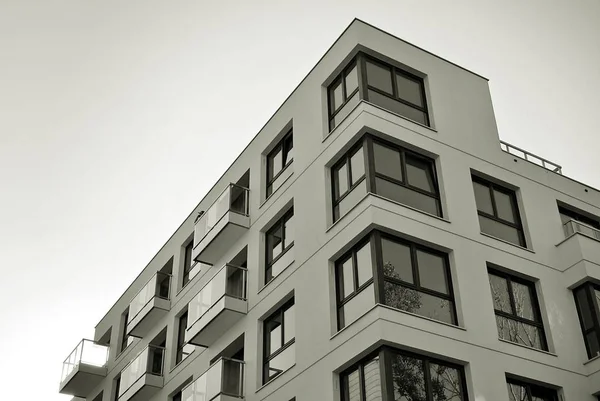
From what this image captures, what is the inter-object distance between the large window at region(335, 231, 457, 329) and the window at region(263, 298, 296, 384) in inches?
96.9

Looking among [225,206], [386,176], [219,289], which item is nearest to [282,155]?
[225,206]

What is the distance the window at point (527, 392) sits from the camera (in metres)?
19.8

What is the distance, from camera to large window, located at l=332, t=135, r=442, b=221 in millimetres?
20828

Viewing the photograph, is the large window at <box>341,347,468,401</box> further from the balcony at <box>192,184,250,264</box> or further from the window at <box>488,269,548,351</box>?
the balcony at <box>192,184,250,264</box>

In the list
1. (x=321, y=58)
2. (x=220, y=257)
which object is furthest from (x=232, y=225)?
(x=321, y=58)

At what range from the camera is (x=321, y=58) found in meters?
24.7

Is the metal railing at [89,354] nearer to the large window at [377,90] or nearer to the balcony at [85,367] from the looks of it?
the balcony at [85,367]

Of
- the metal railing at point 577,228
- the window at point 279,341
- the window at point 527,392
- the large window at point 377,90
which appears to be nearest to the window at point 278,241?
the window at point 279,341

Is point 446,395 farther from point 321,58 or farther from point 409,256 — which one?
point 321,58

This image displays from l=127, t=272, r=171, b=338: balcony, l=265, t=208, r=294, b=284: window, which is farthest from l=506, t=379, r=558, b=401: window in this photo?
l=127, t=272, r=171, b=338: balcony

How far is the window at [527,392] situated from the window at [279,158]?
31.8ft

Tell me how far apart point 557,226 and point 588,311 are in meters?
2.87

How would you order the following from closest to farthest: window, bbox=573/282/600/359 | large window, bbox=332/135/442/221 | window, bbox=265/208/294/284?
1. large window, bbox=332/135/442/221
2. window, bbox=573/282/600/359
3. window, bbox=265/208/294/284

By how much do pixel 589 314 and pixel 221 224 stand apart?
38.0 feet
